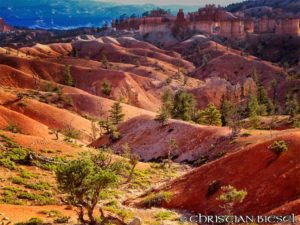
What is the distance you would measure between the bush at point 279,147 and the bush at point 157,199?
9.72 m

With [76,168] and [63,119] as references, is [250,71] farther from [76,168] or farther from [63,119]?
[76,168]

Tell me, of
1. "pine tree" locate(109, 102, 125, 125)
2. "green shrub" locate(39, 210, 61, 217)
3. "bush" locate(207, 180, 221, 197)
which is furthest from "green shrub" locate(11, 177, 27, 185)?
"pine tree" locate(109, 102, 125, 125)

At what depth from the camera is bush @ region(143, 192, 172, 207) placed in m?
38.8

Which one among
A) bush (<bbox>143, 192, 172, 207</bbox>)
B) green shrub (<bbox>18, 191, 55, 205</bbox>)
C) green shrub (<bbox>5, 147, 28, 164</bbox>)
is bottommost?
bush (<bbox>143, 192, 172, 207</bbox>)

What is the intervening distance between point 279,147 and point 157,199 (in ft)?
37.1

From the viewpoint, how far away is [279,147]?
36969 millimetres

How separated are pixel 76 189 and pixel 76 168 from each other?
4.24 ft

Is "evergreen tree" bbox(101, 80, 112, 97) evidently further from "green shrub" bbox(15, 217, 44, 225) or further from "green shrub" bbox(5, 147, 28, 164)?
"green shrub" bbox(15, 217, 44, 225)

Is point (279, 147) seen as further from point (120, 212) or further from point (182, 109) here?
point (182, 109)

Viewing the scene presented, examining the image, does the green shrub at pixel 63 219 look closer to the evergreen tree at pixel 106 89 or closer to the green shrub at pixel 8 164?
the green shrub at pixel 8 164

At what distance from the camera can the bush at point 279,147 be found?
3684 centimetres

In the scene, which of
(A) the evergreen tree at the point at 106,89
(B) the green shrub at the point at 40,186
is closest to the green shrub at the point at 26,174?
(B) the green shrub at the point at 40,186

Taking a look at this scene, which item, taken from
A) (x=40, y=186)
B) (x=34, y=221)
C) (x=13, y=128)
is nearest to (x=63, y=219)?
(x=34, y=221)

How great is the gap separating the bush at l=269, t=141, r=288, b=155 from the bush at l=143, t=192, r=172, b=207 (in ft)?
31.9
